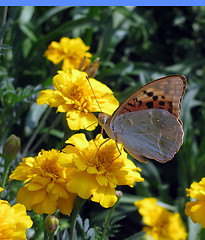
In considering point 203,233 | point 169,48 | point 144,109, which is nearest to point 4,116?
point 144,109

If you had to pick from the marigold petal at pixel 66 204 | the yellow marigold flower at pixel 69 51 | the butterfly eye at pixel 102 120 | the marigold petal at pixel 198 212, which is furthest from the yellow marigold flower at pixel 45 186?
the yellow marigold flower at pixel 69 51

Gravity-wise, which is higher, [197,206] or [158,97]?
[158,97]

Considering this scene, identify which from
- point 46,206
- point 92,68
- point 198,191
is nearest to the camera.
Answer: point 46,206

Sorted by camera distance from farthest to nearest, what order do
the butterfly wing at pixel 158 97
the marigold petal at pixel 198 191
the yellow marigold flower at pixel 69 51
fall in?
the yellow marigold flower at pixel 69 51
the butterfly wing at pixel 158 97
the marigold petal at pixel 198 191

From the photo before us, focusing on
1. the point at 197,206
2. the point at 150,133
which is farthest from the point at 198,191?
the point at 150,133

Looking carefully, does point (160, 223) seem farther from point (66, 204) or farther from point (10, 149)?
point (10, 149)

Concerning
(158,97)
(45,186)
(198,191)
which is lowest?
(198,191)

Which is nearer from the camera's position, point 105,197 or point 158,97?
point 105,197

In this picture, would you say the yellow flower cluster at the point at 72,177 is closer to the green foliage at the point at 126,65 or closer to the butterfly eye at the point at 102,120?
the butterfly eye at the point at 102,120
